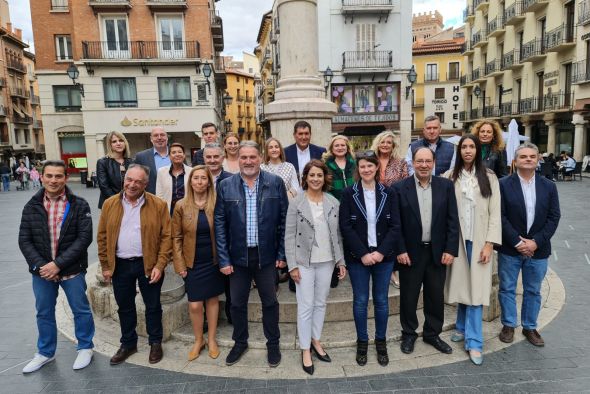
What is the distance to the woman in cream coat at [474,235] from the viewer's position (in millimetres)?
3697

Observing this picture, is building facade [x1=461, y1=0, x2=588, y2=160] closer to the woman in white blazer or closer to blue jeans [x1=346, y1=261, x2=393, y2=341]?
blue jeans [x1=346, y1=261, x2=393, y2=341]

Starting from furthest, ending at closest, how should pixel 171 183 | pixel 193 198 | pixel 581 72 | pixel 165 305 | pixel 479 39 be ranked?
1. pixel 479 39
2. pixel 581 72
3. pixel 171 183
4. pixel 165 305
5. pixel 193 198

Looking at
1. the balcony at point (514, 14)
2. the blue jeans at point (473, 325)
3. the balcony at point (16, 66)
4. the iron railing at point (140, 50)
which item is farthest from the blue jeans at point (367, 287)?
the balcony at point (16, 66)

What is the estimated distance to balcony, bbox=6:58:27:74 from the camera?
140 feet

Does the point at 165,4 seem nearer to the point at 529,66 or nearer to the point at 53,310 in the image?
the point at 53,310

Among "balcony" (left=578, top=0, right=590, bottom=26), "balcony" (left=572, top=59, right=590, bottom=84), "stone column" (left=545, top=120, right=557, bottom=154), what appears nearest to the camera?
"balcony" (left=578, top=0, right=590, bottom=26)

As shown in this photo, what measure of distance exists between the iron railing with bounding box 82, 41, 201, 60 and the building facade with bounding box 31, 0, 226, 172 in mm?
54

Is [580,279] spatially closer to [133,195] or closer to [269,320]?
[269,320]

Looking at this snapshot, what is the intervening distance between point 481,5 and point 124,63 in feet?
98.8

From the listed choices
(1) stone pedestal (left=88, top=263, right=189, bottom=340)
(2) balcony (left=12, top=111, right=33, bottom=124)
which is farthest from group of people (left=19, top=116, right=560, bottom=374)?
(2) balcony (left=12, top=111, right=33, bottom=124)

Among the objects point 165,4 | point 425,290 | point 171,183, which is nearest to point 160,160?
point 171,183

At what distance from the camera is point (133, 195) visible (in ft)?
11.9

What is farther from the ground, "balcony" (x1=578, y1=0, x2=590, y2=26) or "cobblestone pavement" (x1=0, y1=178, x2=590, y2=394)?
"balcony" (x1=578, y1=0, x2=590, y2=26)

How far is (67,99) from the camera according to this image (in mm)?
25266
